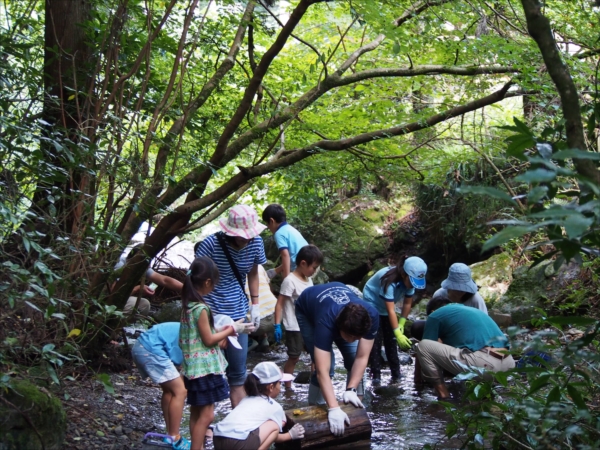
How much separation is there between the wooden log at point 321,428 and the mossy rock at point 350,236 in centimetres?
718

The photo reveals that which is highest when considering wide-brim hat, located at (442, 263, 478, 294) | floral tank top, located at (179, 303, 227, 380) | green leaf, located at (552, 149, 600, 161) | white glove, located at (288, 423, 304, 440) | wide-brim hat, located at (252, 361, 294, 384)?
green leaf, located at (552, 149, 600, 161)

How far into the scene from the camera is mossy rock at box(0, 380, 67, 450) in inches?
141

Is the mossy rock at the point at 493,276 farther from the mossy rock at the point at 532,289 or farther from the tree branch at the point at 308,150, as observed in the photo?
the tree branch at the point at 308,150

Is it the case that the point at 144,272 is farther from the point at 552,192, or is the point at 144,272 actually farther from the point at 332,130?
the point at 552,192

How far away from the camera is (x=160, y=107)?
18.3 feet

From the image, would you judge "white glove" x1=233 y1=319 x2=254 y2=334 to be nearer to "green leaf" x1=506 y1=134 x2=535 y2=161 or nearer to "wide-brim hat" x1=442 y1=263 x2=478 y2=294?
"wide-brim hat" x1=442 y1=263 x2=478 y2=294

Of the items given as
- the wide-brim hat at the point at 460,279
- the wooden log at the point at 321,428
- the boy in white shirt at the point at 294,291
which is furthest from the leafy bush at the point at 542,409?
the boy in white shirt at the point at 294,291

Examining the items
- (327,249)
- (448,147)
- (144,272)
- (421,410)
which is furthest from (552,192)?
(327,249)

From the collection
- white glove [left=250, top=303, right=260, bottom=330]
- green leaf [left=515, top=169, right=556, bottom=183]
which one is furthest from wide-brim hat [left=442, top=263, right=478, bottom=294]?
green leaf [left=515, top=169, right=556, bottom=183]

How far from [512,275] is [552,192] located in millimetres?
8612

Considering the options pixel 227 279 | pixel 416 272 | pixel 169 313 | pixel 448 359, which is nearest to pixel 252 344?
pixel 169 313

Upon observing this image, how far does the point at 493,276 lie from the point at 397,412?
5.47 metres

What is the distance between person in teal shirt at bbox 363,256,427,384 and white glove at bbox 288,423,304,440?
2.41m

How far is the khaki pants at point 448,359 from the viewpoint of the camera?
18.5ft
